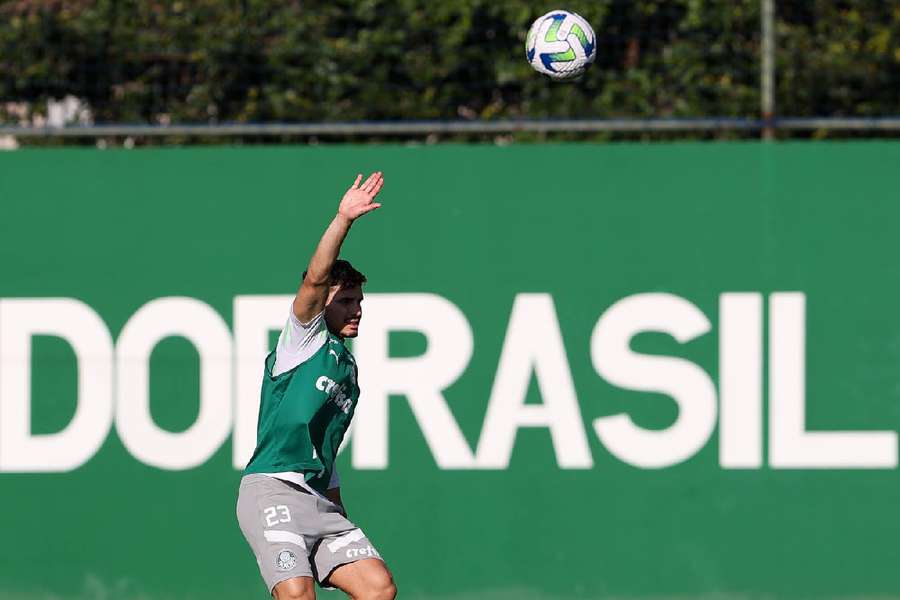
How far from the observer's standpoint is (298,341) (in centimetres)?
701

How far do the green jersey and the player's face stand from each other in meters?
0.07

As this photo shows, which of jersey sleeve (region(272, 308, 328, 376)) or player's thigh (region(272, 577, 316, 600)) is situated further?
jersey sleeve (region(272, 308, 328, 376))

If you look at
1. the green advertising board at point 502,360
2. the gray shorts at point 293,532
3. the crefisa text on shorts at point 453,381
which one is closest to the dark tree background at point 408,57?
the green advertising board at point 502,360

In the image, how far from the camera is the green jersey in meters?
7.01

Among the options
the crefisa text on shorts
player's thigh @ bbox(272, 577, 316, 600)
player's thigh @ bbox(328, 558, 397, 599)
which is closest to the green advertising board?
the crefisa text on shorts

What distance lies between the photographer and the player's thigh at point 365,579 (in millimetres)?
7023

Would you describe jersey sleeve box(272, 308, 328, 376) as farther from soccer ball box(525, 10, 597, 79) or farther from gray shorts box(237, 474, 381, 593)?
soccer ball box(525, 10, 597, 79)

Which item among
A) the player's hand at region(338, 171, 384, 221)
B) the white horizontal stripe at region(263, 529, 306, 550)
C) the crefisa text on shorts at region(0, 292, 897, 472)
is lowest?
the white horizontal stripe at region(263, 529, 306, 550)

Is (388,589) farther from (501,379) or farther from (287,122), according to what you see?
(287,122)

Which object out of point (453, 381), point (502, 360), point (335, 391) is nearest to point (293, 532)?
point (335, 391)

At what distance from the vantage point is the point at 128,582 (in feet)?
29.9

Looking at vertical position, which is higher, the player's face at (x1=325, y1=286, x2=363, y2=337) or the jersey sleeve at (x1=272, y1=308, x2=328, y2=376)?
the player's face at (x1=325, y1=286, x2=363, y2=337)

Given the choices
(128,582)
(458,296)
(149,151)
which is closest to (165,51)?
(149,151)

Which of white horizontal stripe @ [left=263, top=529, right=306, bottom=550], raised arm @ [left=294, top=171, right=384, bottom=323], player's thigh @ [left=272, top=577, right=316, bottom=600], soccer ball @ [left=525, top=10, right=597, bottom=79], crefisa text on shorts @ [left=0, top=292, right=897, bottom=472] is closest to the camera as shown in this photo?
raised arm @ [left=294, top=171, right=384, bottom=323]
